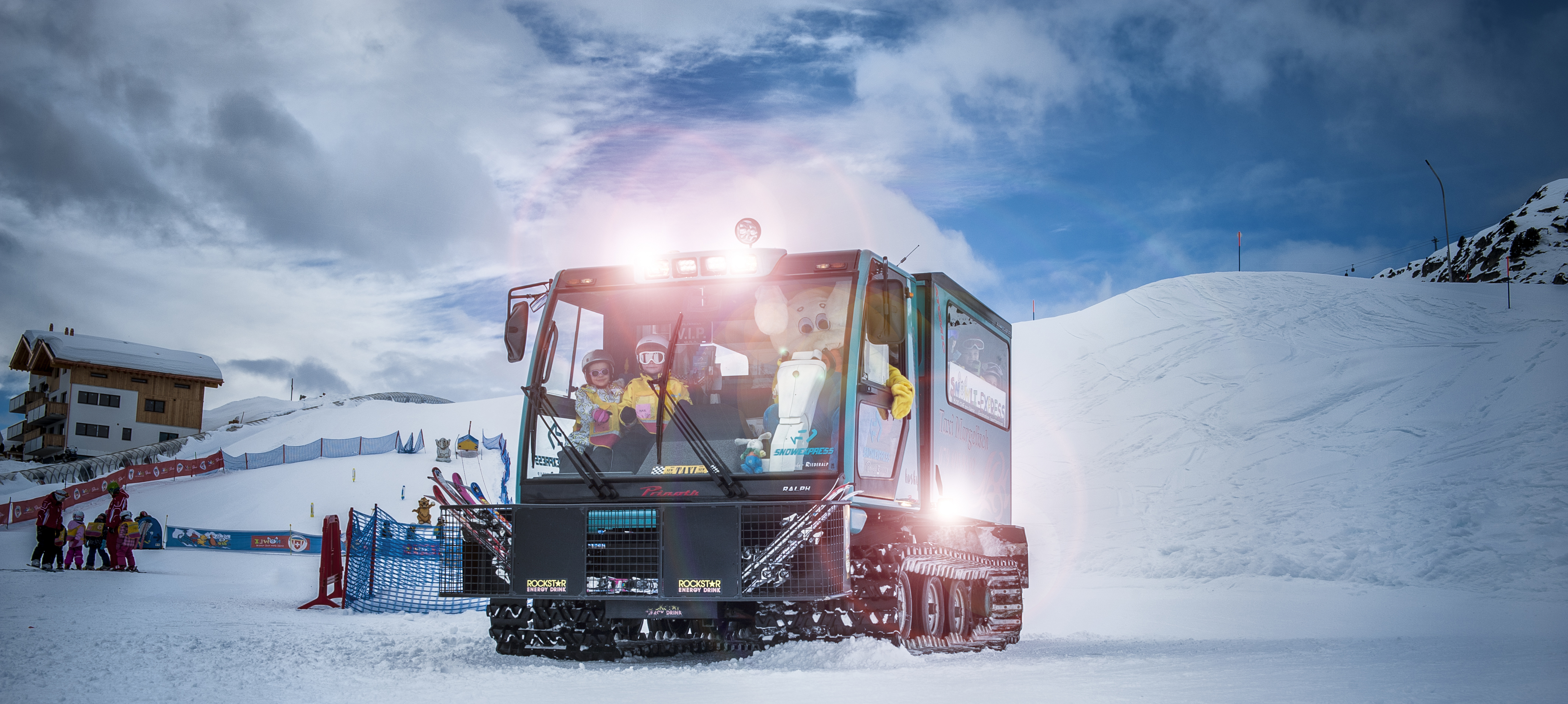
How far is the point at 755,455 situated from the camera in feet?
28.3

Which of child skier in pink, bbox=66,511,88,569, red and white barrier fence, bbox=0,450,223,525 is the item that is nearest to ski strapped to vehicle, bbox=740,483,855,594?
child skier in pink, bbox=66,511,88,569

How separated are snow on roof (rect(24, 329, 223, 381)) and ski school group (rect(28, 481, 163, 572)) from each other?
1935 inches

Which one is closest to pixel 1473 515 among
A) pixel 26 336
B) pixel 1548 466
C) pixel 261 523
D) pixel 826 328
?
pixel 1548 466

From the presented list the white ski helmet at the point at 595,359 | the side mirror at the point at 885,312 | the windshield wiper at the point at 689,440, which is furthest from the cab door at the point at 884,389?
the white ski helmet at the point at 595,359

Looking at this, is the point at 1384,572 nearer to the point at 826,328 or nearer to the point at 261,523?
the point at 826,328

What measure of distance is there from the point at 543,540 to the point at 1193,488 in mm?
22224

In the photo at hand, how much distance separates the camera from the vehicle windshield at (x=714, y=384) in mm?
8555

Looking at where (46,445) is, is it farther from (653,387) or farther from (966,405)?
(653,387)

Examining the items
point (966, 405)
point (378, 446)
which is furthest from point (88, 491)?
point (966, 405)

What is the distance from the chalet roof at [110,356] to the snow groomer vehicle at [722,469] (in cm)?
6561

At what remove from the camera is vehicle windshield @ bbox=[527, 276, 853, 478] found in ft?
28.1

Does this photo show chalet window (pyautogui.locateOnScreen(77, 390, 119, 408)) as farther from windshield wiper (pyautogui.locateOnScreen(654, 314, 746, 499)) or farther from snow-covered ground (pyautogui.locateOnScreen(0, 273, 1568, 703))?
windshield wiper (pyautogui.locateOnScreen(654, 314, 746, 499))

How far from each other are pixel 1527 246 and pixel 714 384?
3683 inches

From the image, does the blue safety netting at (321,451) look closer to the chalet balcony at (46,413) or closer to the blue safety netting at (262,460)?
the blue safety netting at (262,460)
